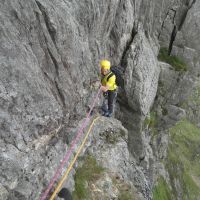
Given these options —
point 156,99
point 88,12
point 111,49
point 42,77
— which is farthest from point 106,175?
point 156,99

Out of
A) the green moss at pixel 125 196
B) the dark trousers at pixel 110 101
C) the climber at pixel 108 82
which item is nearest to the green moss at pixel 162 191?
the dark trousers at pixel 110 101

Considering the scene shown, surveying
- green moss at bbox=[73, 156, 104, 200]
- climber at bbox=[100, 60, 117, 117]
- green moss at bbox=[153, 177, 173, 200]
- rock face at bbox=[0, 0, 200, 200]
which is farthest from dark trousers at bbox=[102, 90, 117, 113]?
green moss at bbox=[153, 177, 173, 200]

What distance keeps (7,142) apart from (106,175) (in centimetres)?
795

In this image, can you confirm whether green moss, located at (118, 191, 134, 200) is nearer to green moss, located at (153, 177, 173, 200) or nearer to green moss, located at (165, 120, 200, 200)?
green moss, located at (153, 177, 173, 200)

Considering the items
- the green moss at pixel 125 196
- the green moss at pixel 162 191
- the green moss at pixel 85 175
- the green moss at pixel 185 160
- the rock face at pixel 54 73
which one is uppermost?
the rock face at pixel 54 73

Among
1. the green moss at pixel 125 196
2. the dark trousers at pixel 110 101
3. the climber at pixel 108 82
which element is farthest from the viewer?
the dark trousers at pixel 110 101

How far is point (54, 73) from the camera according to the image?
21.0 meters

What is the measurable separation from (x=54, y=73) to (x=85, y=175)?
6271 millimetres

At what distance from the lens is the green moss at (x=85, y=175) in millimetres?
19797

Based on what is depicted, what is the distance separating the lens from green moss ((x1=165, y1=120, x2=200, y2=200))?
8631 cm

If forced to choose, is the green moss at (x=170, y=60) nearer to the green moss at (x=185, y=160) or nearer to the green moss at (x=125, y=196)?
the green moss at (x=125, y=196)

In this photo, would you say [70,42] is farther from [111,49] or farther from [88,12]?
[111,49]

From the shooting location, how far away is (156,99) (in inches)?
1950

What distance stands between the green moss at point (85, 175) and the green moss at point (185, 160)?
60.6m
